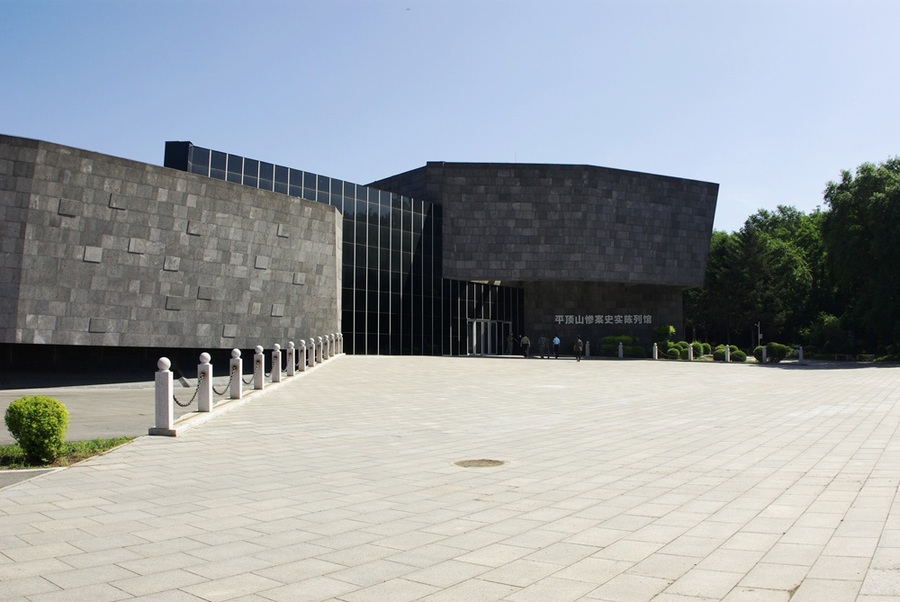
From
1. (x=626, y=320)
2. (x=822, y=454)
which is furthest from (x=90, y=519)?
(x=626, y=320)

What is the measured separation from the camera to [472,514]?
6328 millimetres

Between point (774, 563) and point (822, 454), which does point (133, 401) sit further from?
point (774, 563)

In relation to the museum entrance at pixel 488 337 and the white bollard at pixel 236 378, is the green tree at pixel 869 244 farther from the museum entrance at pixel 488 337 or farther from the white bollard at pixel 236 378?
the white bollard at pixel 236 378

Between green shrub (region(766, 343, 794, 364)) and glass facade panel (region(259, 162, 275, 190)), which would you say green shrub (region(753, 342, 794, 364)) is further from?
glass facade panel (region(259, 162, 275, 190))

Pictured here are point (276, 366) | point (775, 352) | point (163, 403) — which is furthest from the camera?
point (775, 352)

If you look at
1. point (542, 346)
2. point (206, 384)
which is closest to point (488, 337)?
point (542, 346)

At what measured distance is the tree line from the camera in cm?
4450

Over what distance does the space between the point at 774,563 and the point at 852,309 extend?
54688mm

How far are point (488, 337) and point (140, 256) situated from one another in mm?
28754

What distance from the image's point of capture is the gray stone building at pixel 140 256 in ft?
74.0

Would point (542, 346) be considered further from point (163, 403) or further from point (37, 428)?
point (37, 428)

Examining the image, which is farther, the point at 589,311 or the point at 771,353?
the point at 589,311

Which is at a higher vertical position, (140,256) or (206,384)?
(140,256)

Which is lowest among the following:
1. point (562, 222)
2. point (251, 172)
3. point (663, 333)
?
point (663, 333)
